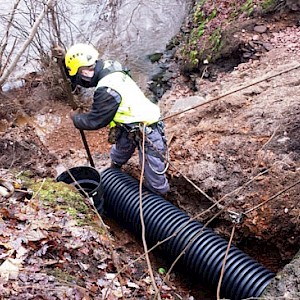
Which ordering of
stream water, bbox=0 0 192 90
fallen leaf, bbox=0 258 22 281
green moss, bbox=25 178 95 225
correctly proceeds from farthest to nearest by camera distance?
stream water, bbox=0 0 192 90 → green moss, bbox=25 178 95 225 → fallen leaf, bbox=0 258 22 281

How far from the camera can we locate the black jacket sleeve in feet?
18.4

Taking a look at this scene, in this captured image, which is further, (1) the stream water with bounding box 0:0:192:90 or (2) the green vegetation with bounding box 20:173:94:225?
(1) the stream water with bounding box 0:0:192:90

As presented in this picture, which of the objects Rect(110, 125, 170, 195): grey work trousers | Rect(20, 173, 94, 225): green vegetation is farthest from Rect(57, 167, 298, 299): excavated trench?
Rect(20, 173, 94, 225): green vegetation

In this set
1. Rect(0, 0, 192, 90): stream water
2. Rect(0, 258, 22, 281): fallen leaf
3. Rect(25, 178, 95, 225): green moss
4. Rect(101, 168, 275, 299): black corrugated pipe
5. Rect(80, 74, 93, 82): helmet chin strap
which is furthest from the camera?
Rect(0, 0, 192, 90): stream water

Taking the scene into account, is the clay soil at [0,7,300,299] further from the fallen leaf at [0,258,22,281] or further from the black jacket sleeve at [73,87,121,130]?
the fallen leaf at [0,258,22,281]

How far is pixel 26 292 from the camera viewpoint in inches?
150

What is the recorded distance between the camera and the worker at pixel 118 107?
18.6ft

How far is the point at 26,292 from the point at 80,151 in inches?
196

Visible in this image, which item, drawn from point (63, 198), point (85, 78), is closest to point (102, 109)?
point (85, 78)

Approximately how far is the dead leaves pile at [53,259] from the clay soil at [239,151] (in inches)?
39.7

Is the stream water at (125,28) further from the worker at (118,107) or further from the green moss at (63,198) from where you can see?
the green moss at (63,198)

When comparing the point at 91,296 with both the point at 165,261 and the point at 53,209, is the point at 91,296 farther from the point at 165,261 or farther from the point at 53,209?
the point at 165,261

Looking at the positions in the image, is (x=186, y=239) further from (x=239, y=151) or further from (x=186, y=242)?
(x=239, y=151)

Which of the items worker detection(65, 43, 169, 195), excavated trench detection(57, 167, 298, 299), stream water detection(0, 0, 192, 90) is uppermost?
stream water detection(0, 0, 192, 90)
